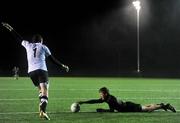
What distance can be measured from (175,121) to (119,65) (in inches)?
2344

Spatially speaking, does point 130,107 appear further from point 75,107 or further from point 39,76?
point 39,76

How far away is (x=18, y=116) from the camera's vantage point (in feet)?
42.0

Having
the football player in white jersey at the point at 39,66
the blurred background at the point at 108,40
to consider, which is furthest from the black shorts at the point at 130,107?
the blurred background at the point at 108,40

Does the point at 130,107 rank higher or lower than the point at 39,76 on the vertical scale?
lower

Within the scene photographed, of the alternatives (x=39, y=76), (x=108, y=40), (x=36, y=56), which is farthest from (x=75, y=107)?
(x=108, y=40)

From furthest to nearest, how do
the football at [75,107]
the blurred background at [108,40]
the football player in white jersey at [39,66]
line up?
the blurred background at [108,40], the football at [75,107], the football player in white jersey at [39,66]

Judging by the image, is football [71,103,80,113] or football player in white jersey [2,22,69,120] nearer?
football player in white jersey [2,22,69,120]

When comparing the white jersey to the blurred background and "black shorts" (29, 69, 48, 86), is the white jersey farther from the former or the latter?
the blurred background

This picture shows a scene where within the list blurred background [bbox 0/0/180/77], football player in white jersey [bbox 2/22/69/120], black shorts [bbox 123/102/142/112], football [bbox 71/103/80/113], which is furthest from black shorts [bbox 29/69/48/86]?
Answer: blurred background [bbox 0/0/180/77]

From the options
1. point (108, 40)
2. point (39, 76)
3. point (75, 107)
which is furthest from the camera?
point (108, 40)

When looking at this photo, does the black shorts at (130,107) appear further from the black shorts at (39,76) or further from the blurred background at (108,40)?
the blurred background at (108,40)

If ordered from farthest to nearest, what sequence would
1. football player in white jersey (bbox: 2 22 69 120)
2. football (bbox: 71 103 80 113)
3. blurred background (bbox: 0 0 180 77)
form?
blurred background (bbox: 0 0 180 77), football (bbox: 71 103 80 113), football player in white jersey (bbox: 2 22 69 120)

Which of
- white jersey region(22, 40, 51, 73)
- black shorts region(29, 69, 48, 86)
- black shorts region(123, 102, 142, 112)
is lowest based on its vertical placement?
black shorts region(123, 102, 142, 112)

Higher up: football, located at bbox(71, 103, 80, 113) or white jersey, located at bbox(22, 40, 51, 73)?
white jersey, located at bbox(22, 40, 51, 73)
